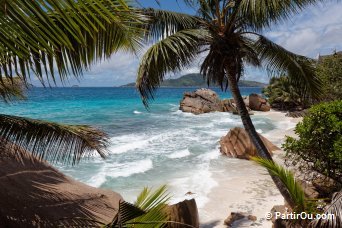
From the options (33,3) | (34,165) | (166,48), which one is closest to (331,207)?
(33,3)

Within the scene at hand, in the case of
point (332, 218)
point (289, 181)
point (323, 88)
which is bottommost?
point (332, 218)

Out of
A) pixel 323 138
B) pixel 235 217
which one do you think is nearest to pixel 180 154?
pixel 235 217

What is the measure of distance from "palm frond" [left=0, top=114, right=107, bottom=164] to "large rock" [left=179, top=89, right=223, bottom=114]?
32567 millimetres

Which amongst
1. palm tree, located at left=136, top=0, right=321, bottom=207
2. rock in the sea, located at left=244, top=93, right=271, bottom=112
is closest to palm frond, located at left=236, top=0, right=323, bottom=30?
palm tree, located at left=136, top=0, right=321, bottom=207

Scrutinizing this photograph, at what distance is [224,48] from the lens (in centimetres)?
614

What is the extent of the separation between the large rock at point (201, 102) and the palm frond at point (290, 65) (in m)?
30.8

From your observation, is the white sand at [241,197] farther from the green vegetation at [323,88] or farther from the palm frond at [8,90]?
the palm frond at [8,90]

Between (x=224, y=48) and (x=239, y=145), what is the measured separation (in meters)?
9.01

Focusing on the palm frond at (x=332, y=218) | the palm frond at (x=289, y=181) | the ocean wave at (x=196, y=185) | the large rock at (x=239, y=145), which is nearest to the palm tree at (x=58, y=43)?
the palm frond at (x=289, y=181)

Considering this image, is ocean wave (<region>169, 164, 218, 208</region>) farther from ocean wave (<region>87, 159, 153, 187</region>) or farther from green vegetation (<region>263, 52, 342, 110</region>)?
green vegetation (<region>263, 52, 342, 110</region>)

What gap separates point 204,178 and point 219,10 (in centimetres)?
712

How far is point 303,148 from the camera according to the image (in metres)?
6.02

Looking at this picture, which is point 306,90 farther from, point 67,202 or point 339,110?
point 67,202

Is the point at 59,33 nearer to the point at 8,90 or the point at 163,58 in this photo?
the point at 8,90
